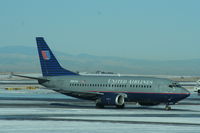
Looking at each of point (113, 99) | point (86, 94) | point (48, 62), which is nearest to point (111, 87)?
point (113, 99)

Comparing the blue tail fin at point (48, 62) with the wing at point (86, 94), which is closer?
the wing at point (86, 94)

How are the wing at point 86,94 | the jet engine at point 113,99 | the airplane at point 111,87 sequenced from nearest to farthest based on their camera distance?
the airplane at point 111,87 < the jet engine at point 113,99 < the wing at point 86,94

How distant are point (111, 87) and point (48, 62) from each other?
1050 cm

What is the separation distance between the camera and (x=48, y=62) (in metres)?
66.0

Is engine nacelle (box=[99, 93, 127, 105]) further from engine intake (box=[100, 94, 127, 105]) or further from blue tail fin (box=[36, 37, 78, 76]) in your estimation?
blue tail fin (box=[36, 37, 78, 76])

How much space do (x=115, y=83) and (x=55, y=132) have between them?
28.4 meters

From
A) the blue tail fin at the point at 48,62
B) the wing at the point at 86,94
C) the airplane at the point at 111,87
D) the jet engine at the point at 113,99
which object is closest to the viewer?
the airplane at the point at 111,87

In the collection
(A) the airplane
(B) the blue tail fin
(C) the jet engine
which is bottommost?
(C) the jet engine

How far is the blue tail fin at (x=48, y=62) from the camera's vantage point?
65.9m

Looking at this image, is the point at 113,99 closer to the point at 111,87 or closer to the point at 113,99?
the point at 113,99

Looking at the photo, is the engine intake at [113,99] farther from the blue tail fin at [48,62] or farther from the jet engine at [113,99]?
the blue tail fin at [48,62]

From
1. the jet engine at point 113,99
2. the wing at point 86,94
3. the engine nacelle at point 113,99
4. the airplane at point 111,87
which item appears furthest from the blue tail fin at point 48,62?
the engine nacelle at point 113,99

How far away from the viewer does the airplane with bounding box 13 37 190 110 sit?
186ft

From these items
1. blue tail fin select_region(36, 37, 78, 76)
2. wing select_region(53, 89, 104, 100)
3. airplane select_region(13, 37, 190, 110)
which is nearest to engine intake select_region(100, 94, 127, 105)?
airplane select_region(13, 37, 190, 110)
